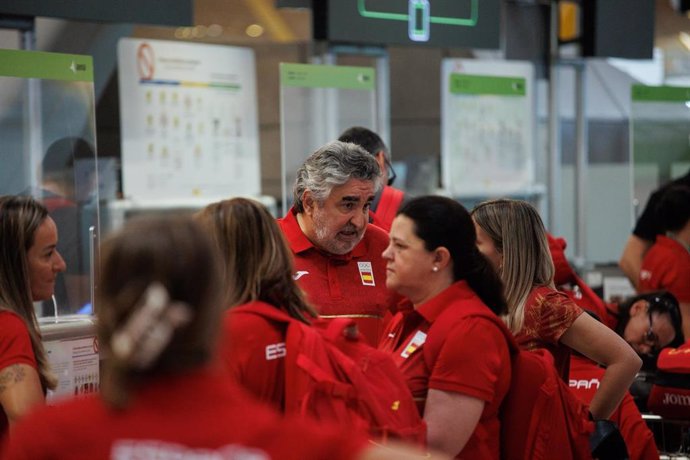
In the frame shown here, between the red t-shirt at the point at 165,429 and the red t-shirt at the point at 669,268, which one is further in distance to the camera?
the red t-shirt at the point at 669,268

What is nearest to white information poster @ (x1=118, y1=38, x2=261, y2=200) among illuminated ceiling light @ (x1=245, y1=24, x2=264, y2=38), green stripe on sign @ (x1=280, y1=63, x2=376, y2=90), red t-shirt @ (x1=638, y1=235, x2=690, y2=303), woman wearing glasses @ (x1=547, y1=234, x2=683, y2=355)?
green stripe on sign @ (x1=280, y1=63, x2=376, y2=90)

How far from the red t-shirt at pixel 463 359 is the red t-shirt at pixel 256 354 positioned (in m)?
0.44

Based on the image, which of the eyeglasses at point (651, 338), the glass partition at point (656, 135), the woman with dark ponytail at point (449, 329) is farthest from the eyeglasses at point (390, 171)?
the glass partition at point (656, 135)

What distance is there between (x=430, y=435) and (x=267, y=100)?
6.25 meters

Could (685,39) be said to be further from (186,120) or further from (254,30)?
(186,120)

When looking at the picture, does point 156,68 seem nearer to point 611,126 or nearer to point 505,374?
point 505,374

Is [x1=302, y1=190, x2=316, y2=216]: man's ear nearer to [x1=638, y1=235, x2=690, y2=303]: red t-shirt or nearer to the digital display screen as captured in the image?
the digital display screen

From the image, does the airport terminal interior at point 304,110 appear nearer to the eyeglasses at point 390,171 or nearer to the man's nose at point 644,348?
the eyeglasses at point 390,171

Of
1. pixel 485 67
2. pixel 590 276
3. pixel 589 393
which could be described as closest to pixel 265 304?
pixel 589 393

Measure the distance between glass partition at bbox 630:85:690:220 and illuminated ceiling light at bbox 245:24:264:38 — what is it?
9.13 ft

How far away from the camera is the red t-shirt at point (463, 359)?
2.74m

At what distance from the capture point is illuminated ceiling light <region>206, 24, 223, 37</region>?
780 cm

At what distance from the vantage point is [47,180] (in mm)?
5191

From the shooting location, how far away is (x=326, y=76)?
6.42 meters
